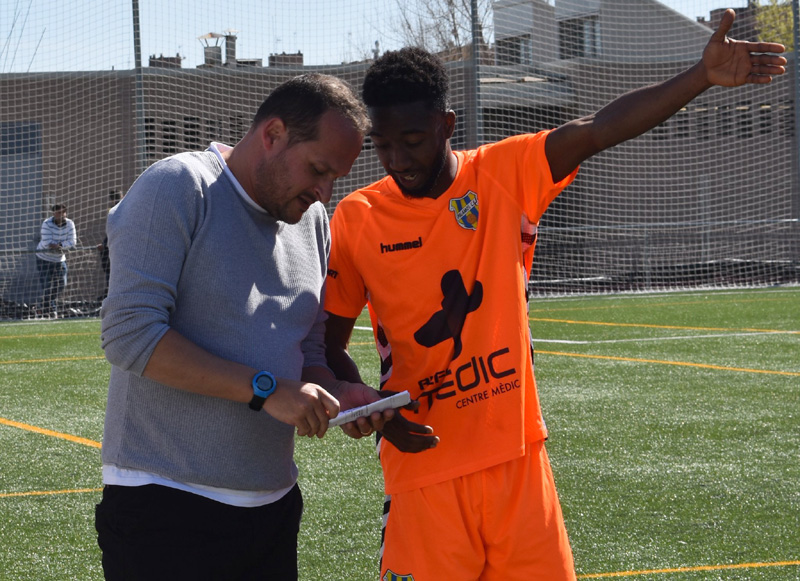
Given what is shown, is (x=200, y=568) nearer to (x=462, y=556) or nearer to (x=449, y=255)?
(x=462, y=556)

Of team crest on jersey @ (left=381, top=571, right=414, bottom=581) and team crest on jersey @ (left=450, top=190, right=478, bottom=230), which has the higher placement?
team crest on jersey @ (left=450, top=190, right=478, bottom=230)

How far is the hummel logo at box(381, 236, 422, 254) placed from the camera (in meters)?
2.57

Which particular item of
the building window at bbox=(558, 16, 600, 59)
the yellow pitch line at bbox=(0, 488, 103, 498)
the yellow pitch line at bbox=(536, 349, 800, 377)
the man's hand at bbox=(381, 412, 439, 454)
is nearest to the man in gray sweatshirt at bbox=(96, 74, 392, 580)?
the man's hand at bbox=(381, 412, 439, 454)

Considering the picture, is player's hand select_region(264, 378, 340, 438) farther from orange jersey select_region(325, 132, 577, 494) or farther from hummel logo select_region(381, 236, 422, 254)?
hummel logo select_region(381, 236, 422, 254)


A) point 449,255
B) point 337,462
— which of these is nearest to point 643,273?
point 337,462

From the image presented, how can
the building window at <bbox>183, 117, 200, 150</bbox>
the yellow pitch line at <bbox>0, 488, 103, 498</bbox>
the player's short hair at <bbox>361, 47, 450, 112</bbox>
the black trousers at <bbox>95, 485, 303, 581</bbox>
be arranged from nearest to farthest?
the black trousers at <bbox>95, 485, 303, 581</bbox> → the player's short hair at <bbox>361, 47, 450, 112</bbox> → the yellow pitch line at <bbox>0, 488, 103, 498</bbox> → the building window at <bbox>183, 117, 200, 150</bbox>

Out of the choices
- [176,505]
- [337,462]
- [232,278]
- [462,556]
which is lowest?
[337,462]

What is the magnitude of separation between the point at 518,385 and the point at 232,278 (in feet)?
2.45

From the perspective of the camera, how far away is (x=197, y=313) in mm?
2176

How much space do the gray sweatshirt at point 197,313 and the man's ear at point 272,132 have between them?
0.40 ft

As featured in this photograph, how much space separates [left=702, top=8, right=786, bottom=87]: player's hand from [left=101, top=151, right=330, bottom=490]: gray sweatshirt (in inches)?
41.4

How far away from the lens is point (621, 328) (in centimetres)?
1150

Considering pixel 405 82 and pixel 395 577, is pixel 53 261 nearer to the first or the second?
pixel 405 82

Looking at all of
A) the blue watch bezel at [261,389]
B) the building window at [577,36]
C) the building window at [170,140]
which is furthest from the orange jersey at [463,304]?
the building window at [577,36]
